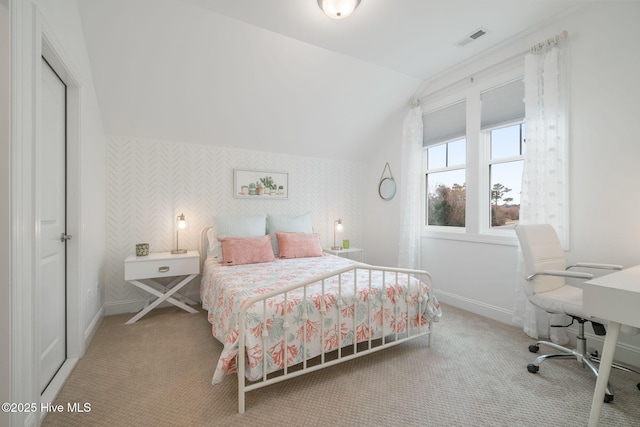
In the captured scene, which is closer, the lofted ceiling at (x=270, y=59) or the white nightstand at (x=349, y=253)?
the lofted ceiling at (x=270, y=59)

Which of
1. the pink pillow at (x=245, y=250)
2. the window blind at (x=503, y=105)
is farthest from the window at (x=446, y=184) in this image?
the pink pillow at (x=245, y=250)

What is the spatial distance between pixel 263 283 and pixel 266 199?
1916 mm

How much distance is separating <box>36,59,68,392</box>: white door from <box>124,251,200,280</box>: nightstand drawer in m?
0.69

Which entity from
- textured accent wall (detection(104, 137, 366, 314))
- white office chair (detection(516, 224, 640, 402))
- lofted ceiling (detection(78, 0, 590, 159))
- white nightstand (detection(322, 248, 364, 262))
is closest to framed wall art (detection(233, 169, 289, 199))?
textured accent wall (detection(104, 137, 366, 314))

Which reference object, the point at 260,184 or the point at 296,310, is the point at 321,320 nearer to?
the point at 296,310

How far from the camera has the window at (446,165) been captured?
3480 millimetres

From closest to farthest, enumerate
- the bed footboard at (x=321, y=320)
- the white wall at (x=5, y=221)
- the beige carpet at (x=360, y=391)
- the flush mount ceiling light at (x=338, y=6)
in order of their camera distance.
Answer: the white wall at (x=5, y=221)
the beige carpet at (x=360, y=391)
the bed footboard at (x=321, y=320)
the flush mount ceiling light at (x=338, y=6)

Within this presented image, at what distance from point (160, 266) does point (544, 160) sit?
12.9 ft

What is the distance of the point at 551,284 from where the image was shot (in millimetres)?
2227

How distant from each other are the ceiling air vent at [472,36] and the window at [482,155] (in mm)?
518

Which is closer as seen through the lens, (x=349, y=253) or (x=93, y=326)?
(x=93, y=326)

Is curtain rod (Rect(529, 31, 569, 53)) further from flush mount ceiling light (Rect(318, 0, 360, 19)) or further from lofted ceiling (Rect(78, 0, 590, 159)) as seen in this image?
flush mount ceiling light (Rect(318, 0, 360, 19))

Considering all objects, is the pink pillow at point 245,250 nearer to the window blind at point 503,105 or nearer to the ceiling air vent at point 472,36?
the window blind at point 503,105

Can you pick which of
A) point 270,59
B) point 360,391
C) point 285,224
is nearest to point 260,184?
point 285,224
